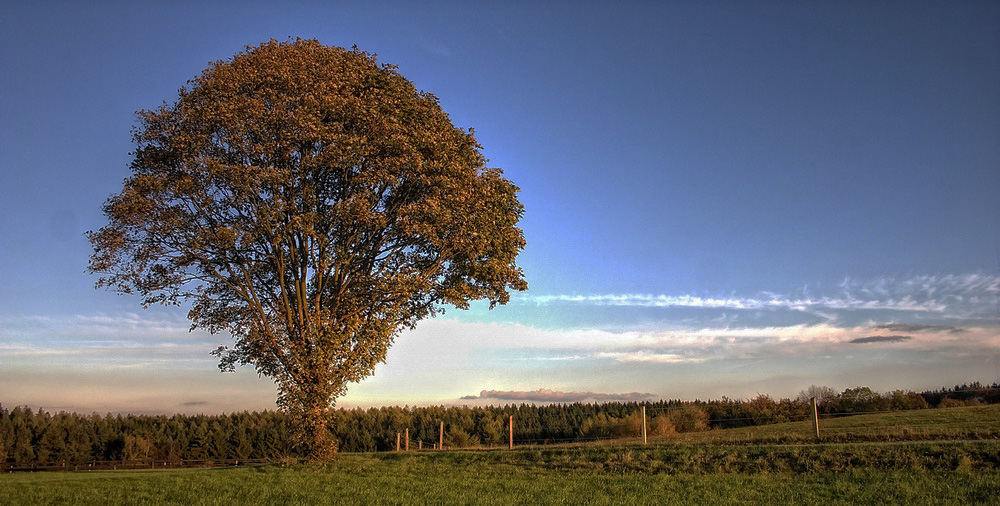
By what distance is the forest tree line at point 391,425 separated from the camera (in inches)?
1639

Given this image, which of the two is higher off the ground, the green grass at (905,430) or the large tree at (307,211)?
the large tree at (307,211)

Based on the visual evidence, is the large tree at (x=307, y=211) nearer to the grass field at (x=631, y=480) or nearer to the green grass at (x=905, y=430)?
the grass field at (x=631, y=480)

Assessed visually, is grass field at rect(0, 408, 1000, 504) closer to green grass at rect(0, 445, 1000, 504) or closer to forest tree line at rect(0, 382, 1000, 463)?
green grass at rect(0, 445, 1000, 504)

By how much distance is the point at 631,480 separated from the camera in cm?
1978

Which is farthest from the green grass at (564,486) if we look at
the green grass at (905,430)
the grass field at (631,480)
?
the green grass at (905,430)

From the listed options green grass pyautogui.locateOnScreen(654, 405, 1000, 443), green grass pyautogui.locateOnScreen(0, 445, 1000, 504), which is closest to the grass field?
green grass pyautogui.locateOnScreen(0, 445, 1000, 504)

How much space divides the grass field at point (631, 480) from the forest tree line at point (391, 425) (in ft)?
20.6

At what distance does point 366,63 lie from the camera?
27.2m

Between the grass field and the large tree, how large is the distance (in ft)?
17.1

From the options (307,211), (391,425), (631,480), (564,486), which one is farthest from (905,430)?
(391,425)

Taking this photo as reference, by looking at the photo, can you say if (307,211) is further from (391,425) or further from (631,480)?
(391,425)

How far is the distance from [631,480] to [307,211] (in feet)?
50.2

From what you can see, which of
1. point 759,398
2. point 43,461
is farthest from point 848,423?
point 43,461

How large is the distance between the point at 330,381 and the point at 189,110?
1144 cm
